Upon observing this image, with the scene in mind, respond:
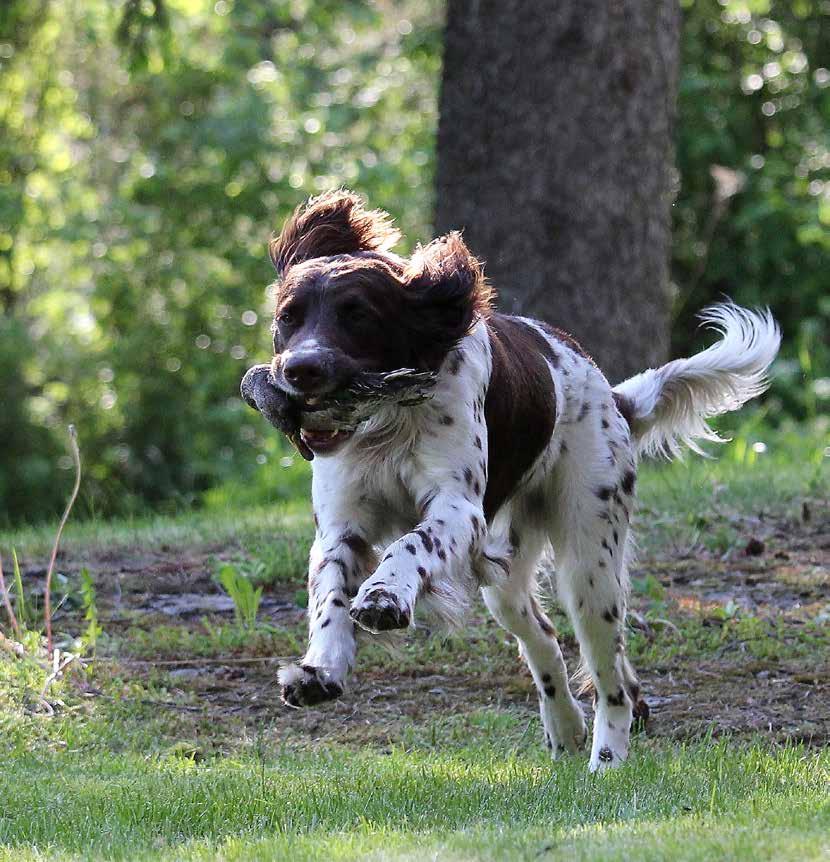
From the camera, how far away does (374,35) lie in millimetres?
22062

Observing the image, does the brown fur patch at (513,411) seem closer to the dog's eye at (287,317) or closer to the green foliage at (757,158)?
the dog's eye at (287,317)

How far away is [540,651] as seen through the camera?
19.2 feet

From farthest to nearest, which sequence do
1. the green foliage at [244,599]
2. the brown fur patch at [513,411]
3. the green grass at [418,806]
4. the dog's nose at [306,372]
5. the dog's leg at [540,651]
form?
the green foliage at [244,599] < the dog's leg at [540,651] < the brown fur patch at [513,411] < the dog's nose at [306,372] < the green grass at [418,806]

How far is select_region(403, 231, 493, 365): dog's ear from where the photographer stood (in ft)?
16.0

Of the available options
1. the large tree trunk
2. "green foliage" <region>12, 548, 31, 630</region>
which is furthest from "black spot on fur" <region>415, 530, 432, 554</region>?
the large tree trunk

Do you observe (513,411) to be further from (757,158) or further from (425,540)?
(757,158)

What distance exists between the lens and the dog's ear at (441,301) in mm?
4879

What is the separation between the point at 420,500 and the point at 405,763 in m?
0.83

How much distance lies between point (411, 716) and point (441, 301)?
6.14 ft

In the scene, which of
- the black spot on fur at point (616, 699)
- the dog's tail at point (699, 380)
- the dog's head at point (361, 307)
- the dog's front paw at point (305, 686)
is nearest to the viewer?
the dog's front paw at point (305, 686)

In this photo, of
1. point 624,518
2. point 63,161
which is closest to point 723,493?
point 624,518

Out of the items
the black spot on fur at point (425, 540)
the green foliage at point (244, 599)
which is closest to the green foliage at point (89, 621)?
the green foliage at point (244, 599)

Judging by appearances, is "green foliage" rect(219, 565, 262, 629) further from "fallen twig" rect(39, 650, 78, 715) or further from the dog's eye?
the dog's eye

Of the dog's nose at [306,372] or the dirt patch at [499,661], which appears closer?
the dog's nose at [306,372]
